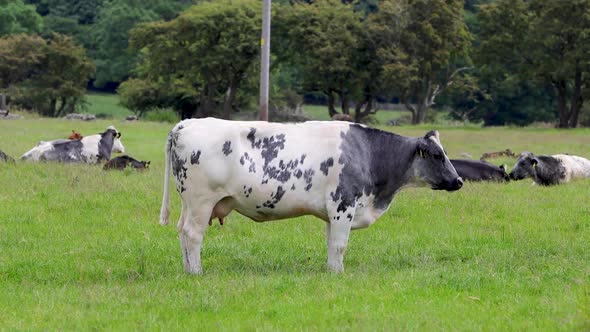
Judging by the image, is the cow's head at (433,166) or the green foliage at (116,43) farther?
the green foliage at (116,43)

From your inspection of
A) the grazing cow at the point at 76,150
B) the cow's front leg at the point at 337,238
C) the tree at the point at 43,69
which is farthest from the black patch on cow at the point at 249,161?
the tree at the point at 43,69

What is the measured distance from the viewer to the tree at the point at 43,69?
6725cm

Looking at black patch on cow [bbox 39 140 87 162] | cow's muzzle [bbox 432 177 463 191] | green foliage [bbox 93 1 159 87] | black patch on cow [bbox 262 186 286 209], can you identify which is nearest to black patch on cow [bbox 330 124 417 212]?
cow's muzzle [bbox 432 177 463 191]

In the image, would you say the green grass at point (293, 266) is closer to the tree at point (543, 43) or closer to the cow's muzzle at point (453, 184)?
the cow's muzzle at point (453, 184)

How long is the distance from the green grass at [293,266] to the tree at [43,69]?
51.0 m

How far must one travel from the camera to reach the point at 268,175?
34.2 feet

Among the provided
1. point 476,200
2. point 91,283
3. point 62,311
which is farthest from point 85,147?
point 62,311

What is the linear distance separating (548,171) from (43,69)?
180 feet

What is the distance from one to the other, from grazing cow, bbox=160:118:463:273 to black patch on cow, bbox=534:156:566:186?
980cm

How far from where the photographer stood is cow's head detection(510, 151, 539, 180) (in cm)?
1994

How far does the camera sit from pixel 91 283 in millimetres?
9945

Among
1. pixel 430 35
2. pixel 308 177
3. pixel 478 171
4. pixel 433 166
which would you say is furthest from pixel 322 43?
pixel 308 177

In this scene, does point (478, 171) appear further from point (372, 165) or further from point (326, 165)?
point (326, 165)

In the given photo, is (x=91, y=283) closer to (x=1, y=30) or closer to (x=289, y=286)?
(x=289, y=286)
